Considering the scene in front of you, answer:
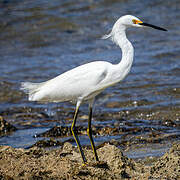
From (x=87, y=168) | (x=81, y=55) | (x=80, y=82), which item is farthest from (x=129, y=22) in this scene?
(x=81, y=55)

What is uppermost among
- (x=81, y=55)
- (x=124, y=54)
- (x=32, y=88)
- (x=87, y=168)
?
(x=124, y=54)

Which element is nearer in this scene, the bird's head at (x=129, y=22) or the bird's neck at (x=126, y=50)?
the bird's neck at (x=126, y=50)

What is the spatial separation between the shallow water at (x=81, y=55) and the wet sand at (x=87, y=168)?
1968mm

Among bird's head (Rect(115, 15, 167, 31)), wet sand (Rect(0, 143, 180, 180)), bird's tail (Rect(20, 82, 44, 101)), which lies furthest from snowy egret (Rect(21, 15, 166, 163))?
wet sand (Rect(0, 143, 180, 180))

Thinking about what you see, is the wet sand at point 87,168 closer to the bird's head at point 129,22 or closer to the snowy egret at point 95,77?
the snowy egret at point 95,77

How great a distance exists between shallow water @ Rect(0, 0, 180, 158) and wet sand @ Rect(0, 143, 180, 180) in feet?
6.46

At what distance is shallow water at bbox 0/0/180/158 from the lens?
29.6 ft

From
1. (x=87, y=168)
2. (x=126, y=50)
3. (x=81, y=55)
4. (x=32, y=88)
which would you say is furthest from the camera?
(x=81, y=55)

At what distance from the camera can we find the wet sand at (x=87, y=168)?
179 inches

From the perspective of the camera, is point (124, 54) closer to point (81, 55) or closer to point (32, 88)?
point (32, 88)

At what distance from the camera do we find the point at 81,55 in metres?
14.3

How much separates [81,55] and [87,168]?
9.84m

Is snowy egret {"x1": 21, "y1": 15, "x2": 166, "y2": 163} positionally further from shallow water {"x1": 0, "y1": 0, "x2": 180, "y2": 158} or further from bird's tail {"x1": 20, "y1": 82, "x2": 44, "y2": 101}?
shallow water {"x1": 0, "y1": 0, "x2": 180, "y2": 158}

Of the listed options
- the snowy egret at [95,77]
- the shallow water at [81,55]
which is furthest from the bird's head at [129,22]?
the shallow water at [81,55]
